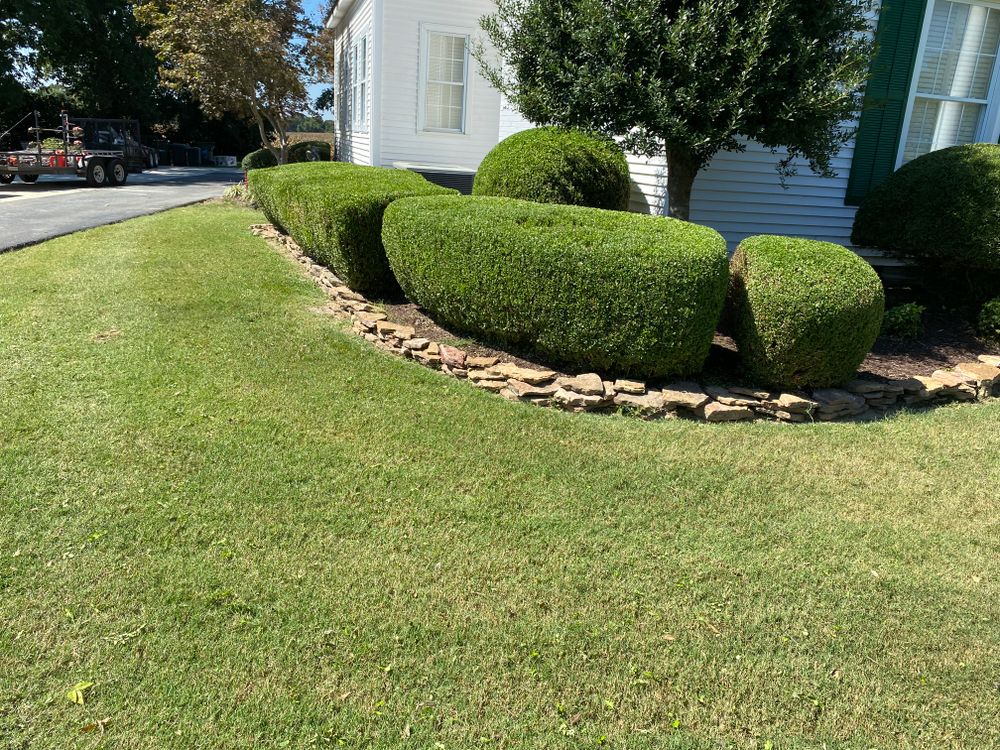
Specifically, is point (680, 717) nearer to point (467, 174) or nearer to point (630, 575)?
point (630, 575)

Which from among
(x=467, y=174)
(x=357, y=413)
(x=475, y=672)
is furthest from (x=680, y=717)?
(x=467, y=174)

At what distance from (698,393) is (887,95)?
5524 millimetres

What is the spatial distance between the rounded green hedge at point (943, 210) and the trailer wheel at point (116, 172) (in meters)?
18.9

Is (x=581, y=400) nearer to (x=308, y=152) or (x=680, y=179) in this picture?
(x=680, y=179)

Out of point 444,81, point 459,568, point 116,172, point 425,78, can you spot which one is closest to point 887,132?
point 444,81

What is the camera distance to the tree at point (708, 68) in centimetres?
555

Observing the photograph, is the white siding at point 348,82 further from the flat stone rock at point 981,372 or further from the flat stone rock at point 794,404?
the flat stone rock at point 981,372

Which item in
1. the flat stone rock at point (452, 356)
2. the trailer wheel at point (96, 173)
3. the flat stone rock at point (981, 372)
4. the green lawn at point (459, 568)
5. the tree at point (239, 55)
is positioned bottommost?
the green lawn at point (459, 568)

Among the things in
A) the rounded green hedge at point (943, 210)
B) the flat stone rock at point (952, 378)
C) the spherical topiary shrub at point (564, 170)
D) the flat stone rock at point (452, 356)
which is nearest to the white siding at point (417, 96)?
the spherical topiary shrub at point (564, 170)

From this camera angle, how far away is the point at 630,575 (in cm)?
319

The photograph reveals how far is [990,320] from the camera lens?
6605 millimetres

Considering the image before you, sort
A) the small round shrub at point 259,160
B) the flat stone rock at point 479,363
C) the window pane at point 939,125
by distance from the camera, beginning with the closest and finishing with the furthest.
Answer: the flat stone rock at point 479,363
the window pane at point 939,125
the small round shrub at point 259,160

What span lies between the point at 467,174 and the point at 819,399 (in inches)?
348

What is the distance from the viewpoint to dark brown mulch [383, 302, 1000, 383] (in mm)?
5551
